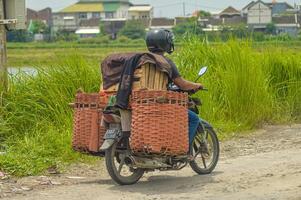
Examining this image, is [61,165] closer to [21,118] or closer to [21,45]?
[21,118]

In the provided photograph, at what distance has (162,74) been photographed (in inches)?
305

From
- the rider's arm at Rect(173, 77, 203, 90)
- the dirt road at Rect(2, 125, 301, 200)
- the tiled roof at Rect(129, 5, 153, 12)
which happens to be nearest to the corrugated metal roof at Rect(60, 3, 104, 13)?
the tiled roof at Rect(129, 5, 153, 12)

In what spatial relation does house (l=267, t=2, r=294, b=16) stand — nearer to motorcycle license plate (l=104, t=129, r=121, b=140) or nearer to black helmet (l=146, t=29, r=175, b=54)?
black helmet (l=146, t=29, r=175, b=54)

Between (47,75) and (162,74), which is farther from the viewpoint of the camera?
(47,75)

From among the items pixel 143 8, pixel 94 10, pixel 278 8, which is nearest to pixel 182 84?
pixel 278 8

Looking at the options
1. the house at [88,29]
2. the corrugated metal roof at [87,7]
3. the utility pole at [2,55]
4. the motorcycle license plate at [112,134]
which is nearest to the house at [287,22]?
the house at [88,29]

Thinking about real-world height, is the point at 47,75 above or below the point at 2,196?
above

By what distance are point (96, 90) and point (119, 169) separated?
134 inches

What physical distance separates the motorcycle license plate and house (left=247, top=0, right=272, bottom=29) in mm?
12202

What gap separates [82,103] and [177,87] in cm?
110

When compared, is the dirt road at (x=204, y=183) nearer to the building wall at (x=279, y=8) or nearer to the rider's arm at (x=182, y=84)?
the rider's arm at (x=182, y=84)

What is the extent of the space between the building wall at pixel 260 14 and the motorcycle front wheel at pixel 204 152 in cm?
1113

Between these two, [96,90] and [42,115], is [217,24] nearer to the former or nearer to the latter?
[96,90]

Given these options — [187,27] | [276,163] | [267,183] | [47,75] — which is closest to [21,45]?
[187,27]
